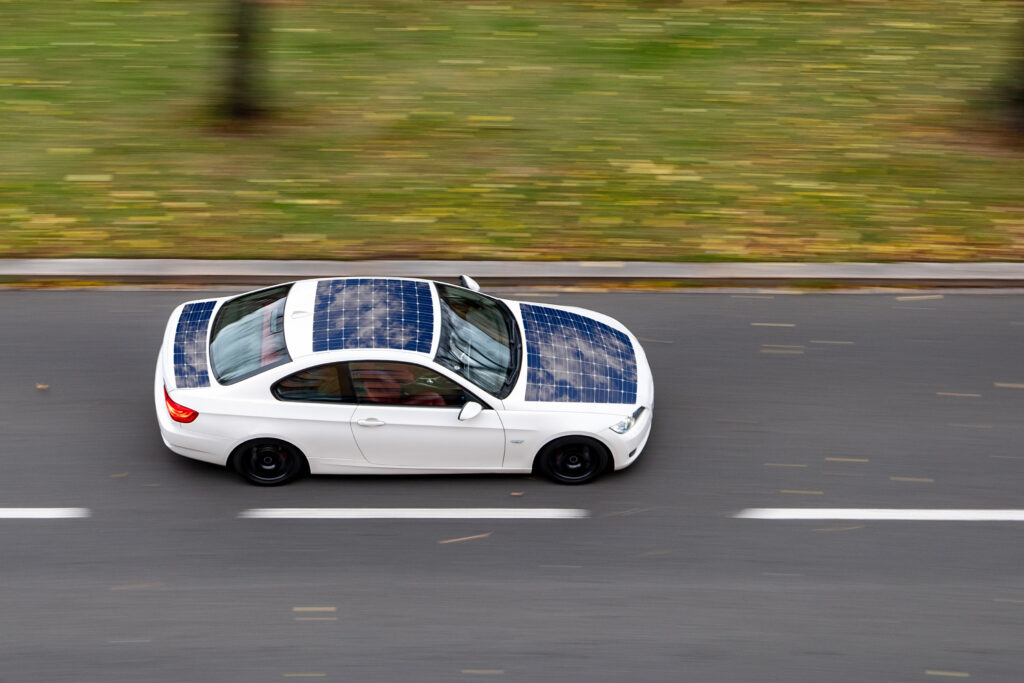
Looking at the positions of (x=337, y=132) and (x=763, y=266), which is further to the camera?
(x=337, y=132)

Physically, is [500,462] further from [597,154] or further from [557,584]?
[597,154]

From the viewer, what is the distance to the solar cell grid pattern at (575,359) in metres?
8.16

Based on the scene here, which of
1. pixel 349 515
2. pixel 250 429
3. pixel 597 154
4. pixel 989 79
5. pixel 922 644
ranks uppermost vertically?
pixel 989 79

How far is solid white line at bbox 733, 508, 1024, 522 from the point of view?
8000 mm

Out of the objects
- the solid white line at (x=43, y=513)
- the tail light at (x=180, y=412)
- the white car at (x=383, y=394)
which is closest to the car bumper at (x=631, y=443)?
the white car at (x=383, y=394)

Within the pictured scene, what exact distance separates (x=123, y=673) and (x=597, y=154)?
8.74 m

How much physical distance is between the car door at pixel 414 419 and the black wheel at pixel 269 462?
547 millimetres

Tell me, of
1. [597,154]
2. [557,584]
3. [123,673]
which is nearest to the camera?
[123,673]

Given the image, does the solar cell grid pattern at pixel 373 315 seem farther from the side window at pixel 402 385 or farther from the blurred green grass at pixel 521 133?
the blurred green grass at pixel 521 133

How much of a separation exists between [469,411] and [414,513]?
2.94 feet

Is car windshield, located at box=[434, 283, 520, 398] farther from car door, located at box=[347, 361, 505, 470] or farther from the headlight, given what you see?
the headlight

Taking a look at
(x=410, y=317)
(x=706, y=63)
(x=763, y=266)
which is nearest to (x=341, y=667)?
(x=410, y=317)

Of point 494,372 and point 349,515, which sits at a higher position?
point 494,372

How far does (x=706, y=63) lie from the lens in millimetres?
15609
